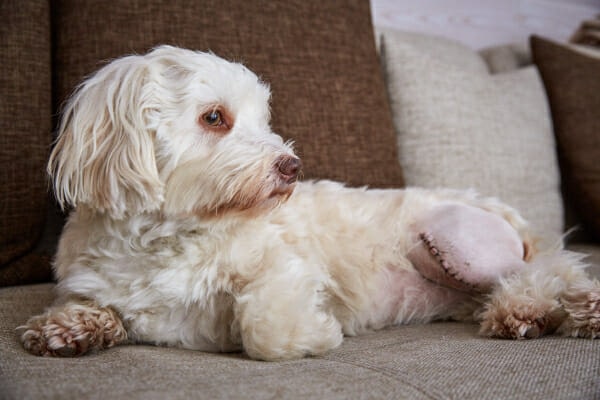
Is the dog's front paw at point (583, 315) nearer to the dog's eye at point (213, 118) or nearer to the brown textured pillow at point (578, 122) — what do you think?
the dog's eye at point (213, 118)

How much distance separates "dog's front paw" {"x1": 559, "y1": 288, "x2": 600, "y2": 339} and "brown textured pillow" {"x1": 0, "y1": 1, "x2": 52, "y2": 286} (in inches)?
56.6

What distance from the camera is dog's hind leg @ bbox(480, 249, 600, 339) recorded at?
1200mm

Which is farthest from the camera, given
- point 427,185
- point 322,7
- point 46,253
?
point 427,185

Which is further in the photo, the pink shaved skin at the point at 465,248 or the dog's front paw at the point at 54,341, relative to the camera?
the pink shaved skin at the point at 465,248

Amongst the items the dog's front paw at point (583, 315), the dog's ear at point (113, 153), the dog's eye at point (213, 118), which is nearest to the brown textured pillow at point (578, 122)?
the dog's front paw at point (583, 315)

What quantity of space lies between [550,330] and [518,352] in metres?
0.26

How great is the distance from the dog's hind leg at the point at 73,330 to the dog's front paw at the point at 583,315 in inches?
39.8

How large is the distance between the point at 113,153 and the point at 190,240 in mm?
260

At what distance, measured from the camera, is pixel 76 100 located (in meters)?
1.27

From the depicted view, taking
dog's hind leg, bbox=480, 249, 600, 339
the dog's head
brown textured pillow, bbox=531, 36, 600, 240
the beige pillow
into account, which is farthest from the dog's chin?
brown textured pillow, bbox=531, 36, 600, 240

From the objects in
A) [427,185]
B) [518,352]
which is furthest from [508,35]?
[518,352]

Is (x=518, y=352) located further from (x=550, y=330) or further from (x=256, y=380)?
(x=256, y=380)

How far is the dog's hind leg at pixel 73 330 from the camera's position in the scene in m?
1.09

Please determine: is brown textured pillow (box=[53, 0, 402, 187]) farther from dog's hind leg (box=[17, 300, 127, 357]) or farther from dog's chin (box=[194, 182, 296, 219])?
dog's hind leg (box=[17, 300, 127, 357])
